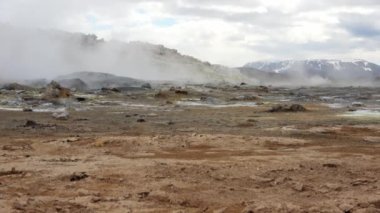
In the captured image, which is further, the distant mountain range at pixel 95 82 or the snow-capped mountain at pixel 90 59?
the snow-capped mountain at pixel 90 59

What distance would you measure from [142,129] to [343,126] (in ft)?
23.3

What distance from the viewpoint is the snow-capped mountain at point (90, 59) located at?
90562mm

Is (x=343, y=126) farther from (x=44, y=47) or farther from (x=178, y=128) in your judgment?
(x=44, y=47)

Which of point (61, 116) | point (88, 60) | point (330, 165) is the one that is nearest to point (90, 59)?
point (88, 60)

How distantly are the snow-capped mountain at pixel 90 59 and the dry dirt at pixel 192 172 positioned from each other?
65879mm

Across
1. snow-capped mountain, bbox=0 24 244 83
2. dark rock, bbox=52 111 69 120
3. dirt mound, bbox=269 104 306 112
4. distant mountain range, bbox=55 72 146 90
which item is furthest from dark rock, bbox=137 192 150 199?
snow-capped mountain, bbox=0 24 244 83

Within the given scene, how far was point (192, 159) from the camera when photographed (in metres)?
13.2

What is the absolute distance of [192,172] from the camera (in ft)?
37.5

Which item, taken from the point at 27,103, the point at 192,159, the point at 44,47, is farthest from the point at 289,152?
the point at 44,47

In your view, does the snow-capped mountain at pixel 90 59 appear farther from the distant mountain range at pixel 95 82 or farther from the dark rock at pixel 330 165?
the dark rock at pixel 330 165

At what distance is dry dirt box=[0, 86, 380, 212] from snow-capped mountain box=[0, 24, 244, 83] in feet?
216

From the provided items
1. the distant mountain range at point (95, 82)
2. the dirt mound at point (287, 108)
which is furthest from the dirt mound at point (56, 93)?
the distant mountain range at point (95, 82)

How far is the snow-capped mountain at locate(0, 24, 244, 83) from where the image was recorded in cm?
A: 9056

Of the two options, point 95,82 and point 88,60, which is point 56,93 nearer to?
point 95,82
